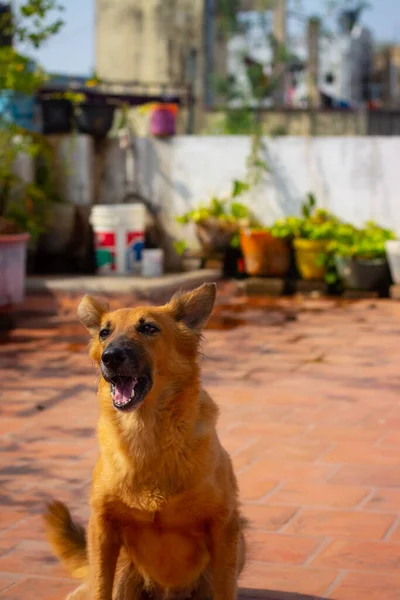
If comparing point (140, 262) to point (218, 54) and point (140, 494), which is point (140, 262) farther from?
point (218, 54)

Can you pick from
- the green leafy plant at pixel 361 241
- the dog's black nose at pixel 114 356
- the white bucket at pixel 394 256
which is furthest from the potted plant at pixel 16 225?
the dog's black nose at pixel 114 356

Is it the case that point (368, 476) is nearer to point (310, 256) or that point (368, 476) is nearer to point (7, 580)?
point (7, 580)

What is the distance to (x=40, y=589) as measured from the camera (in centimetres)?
324

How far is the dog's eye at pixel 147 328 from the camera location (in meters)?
2.77

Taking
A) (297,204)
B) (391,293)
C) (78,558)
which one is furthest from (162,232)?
(78,558)

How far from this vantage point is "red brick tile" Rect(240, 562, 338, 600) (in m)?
3.21

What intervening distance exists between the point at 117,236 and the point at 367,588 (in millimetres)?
8404

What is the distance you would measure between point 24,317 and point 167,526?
6797 mm

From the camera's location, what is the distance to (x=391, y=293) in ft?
34.4

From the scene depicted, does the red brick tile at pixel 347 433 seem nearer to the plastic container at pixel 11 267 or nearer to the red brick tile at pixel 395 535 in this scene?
the red brick tile at pixel 395 535

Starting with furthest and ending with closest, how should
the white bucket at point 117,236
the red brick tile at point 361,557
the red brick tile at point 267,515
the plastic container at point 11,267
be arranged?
the white bucket at point 117,236
the plastic container at point 11,267
the red brick tile at point 267,515
the red brick tile at point 361,557

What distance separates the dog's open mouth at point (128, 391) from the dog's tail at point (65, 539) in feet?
2.11

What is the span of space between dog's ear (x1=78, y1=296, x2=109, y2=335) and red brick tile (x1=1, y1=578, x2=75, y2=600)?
0.93 meters

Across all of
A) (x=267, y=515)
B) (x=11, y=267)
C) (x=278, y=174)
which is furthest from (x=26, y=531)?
(x=278, y=174)
